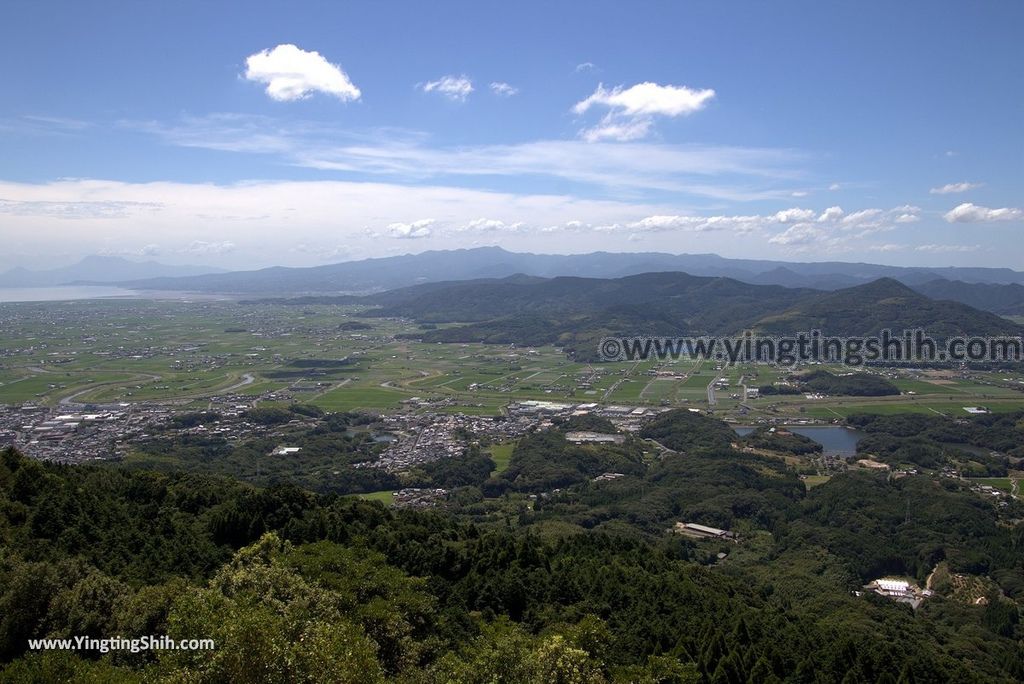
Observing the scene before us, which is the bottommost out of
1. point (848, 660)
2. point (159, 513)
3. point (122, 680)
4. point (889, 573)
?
point (889, 573)

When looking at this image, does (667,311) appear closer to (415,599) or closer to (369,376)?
(369,376)

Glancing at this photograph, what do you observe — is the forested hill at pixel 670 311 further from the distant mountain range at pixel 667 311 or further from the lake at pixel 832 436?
the lake at pixel 832 436

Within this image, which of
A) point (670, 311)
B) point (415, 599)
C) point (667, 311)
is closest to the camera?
point (415, 599)

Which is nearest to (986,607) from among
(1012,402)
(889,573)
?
(889,573)

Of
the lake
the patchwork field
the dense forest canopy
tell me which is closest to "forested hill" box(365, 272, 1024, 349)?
the patchwork field

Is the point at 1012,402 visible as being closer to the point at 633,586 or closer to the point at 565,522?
the point at 565,522

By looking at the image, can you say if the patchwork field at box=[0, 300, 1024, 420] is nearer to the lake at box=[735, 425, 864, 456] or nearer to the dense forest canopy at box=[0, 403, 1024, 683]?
the lake at box=[735, 425, 864, 456]

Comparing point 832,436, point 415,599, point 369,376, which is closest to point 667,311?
point 369,376

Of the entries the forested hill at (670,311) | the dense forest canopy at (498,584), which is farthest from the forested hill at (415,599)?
the forested hill at (670,311)
